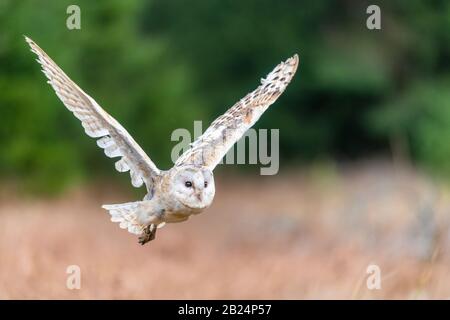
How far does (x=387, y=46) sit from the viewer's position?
20.3 m

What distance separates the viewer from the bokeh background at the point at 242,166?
834 centimetres

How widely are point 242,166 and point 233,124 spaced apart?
14.8 meters

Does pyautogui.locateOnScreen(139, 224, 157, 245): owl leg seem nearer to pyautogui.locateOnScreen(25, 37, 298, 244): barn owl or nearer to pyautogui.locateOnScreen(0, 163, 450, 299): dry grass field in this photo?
pyautogui.locateOnScreen(25, 37, 298, 244): barn owl

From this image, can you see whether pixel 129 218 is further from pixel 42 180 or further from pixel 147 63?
pixel 147 63

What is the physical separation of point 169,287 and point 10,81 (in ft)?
16.1

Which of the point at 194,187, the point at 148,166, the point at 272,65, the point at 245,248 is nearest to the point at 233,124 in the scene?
the point at 148,166

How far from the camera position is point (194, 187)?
4.75 metres

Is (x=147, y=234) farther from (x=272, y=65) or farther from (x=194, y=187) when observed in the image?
(x=272, y=65)

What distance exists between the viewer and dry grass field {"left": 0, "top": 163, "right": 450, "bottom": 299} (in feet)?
22.7

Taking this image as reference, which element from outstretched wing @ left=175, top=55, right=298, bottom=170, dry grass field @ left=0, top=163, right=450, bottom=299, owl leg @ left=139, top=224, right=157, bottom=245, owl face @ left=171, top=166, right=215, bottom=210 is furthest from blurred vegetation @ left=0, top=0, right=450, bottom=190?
owl face @ left=171, top=166, right=215, bottom=210

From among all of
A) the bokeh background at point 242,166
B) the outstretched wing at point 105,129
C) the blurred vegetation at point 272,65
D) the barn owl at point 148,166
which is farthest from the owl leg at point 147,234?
A: the blurred vegetation at point 272,65

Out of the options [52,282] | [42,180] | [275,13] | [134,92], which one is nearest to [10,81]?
[42,180]

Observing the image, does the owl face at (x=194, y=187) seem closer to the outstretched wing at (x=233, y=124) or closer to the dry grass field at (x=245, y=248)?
the outstretched wing at (x=233, y=124)

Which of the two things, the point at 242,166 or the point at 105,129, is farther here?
the point at 242,166
